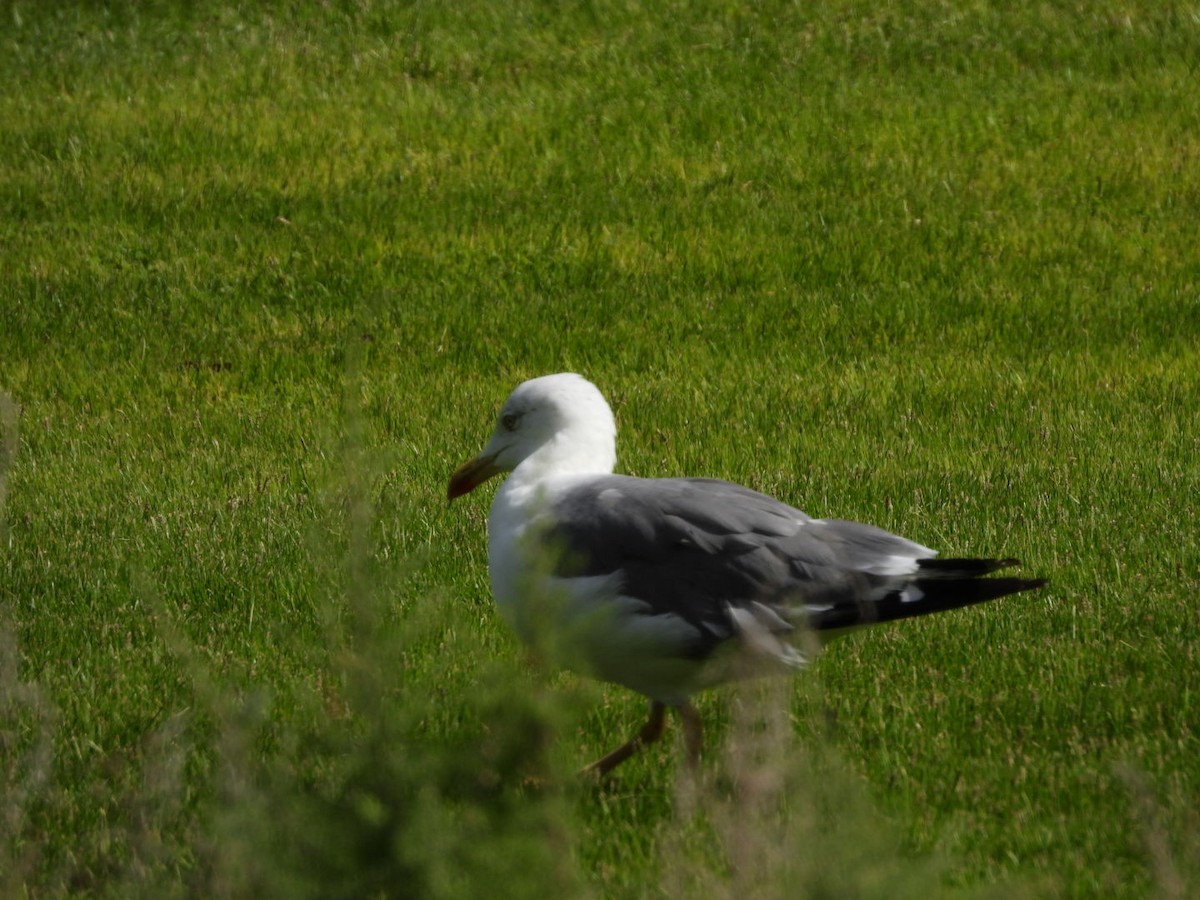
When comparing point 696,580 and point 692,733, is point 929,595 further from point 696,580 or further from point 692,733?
point 692,733

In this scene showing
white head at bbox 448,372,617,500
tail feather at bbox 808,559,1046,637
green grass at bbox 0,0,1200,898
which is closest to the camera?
green grass at bbox 0,0,1200,898

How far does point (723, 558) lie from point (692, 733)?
1.86 ft

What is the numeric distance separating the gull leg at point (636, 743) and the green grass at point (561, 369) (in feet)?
0.30

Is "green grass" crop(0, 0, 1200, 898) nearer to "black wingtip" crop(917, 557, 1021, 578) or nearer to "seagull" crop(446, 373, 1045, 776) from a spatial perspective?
"seagull" crop(446, 373, 1045, 776)

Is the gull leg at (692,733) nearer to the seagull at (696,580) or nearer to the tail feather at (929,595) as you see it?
the seagull at (696,580)

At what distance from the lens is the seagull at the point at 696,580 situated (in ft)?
15.0

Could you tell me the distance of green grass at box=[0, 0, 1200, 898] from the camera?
11.0ft

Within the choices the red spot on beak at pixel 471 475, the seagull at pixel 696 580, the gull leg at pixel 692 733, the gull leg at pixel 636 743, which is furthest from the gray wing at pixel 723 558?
the red spot on beak at pixel 471 475

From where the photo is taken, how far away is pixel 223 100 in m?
13.2

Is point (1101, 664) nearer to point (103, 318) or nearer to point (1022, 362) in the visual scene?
point (1022, 362)

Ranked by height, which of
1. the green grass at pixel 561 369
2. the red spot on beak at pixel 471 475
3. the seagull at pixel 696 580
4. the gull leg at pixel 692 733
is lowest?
the green grass at pixel 561 369

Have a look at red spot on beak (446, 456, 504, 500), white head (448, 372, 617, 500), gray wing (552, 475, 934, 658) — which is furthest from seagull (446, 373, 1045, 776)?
red spot on beak (446, 456, 504, 500)

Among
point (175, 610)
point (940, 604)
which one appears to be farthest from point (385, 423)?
point (940, 604)

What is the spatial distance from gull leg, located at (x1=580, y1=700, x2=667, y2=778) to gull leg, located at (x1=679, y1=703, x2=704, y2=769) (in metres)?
0.17
